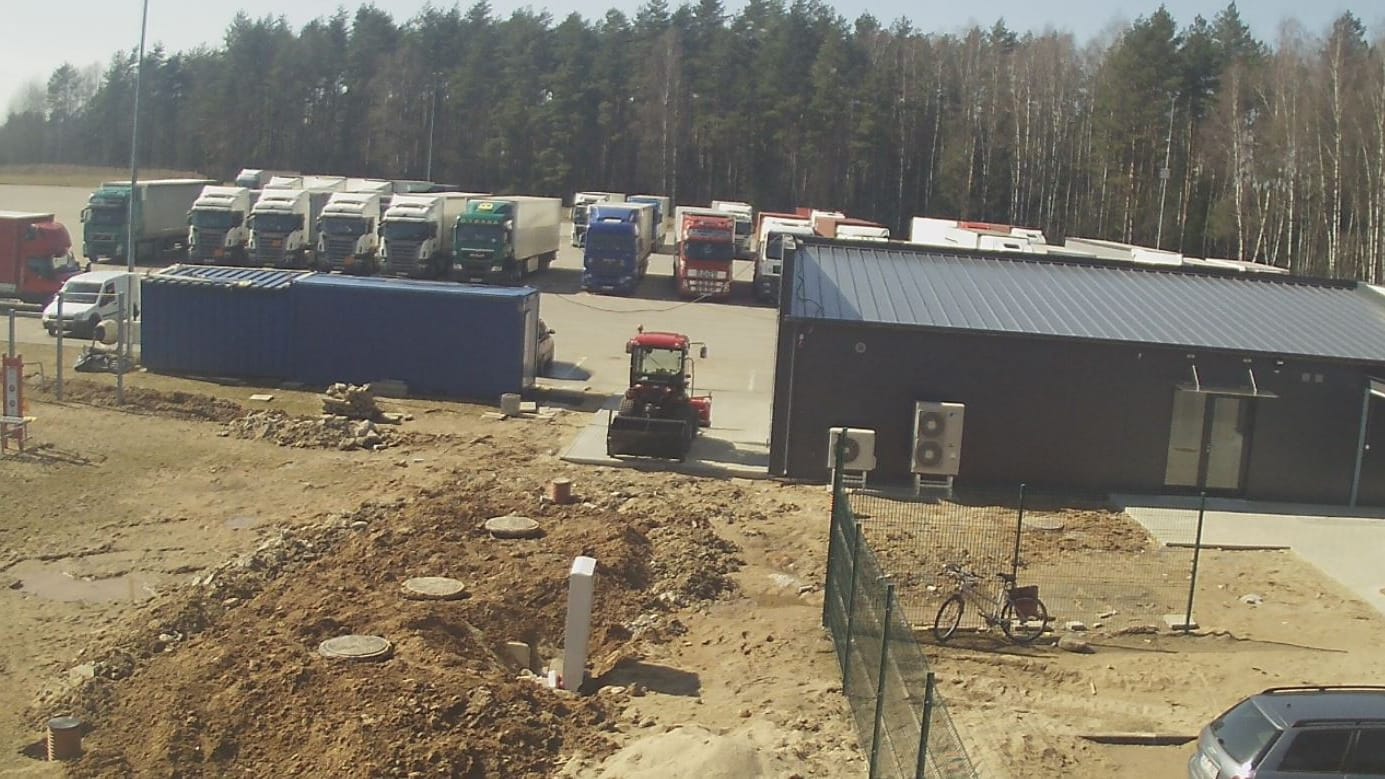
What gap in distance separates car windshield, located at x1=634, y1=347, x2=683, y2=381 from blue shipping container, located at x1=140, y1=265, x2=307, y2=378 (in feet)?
29.9

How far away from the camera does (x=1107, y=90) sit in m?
73.4

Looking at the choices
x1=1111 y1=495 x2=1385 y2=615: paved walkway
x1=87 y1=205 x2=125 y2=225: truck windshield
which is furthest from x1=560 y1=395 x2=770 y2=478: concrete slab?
x1=87 y1=205 x2=125 y2=225: truck windshield

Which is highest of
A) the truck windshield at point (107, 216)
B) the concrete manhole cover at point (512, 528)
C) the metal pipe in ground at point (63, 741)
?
the truck windshield at point (107, 216)

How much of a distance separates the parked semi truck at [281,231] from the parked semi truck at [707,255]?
45.8ft

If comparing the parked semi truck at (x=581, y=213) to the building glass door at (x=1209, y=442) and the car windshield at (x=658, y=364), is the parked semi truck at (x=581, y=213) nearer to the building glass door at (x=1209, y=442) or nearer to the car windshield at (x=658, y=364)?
the car windshield at (x=658, y=364)

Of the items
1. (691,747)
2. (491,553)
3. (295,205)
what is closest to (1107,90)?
(295,205)

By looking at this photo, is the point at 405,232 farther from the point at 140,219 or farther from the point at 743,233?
the point at 743,233

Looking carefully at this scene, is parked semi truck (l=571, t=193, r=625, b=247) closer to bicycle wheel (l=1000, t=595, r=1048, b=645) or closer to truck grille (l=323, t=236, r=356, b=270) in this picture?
truck grille (l=323, t=236, r=356, b=270)

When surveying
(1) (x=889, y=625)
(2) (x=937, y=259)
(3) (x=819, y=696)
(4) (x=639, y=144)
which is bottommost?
(3) (x=819, y=696)

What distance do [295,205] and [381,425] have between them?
90.7 feet

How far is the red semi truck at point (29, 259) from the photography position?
39.9m

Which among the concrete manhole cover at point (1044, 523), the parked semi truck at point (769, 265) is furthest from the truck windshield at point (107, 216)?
the concrete manhole cover at point (1044, 523)

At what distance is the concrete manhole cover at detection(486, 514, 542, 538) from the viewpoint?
17922 mm

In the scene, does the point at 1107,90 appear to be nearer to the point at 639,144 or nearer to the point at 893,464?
the point at 639,144
